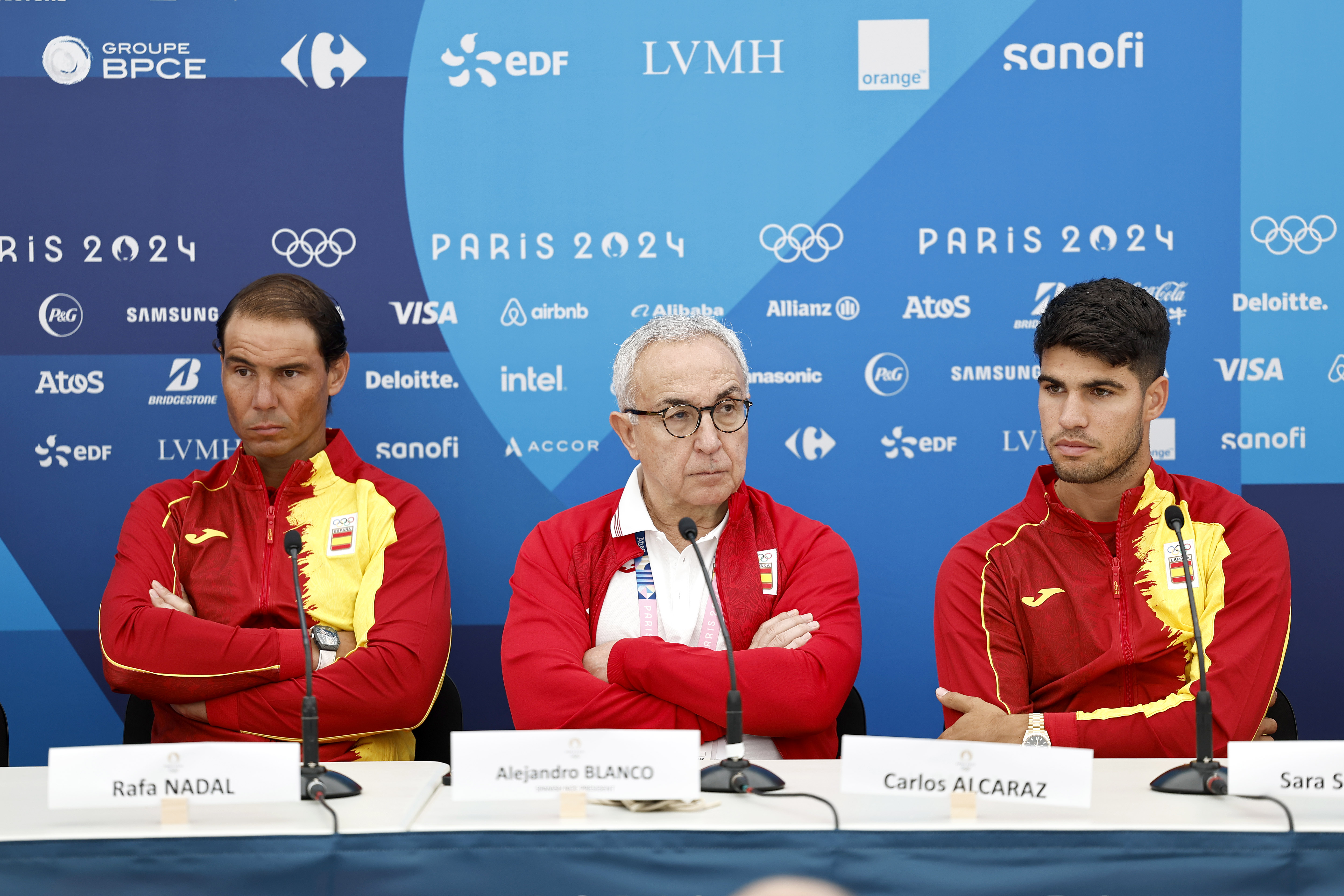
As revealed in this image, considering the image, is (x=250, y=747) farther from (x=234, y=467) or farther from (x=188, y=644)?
(x=234, y=467)

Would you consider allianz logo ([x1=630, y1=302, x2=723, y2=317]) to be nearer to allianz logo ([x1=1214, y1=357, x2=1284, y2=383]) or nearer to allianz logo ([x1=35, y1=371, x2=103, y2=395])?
allianz logo ([x1=1214, y1=357, x2=1284, y2=383])

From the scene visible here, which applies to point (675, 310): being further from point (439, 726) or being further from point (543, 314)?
point (439, 726)

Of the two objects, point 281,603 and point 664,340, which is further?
point 281,603

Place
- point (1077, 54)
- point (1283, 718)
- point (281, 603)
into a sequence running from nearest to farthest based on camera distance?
point (1283, 718) → point (281, 603) → point (1077, 54)

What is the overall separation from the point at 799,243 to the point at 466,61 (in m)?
1.02

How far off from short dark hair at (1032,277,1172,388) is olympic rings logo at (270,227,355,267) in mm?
1829

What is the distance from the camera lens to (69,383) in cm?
291

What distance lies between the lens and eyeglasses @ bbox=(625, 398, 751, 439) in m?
2.11

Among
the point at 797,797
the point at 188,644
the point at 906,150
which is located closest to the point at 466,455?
the point at 188,644

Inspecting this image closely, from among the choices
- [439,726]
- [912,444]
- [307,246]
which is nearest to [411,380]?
[307,246]

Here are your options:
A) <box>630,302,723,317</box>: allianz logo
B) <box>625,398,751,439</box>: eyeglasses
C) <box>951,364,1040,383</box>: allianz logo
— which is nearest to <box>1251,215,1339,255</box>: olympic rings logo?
<box>951,364,1040,383</box>: allianz logo

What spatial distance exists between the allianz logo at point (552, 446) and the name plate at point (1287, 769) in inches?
72.0

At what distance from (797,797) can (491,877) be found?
0.44 meters

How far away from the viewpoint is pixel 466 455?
9.60ft
